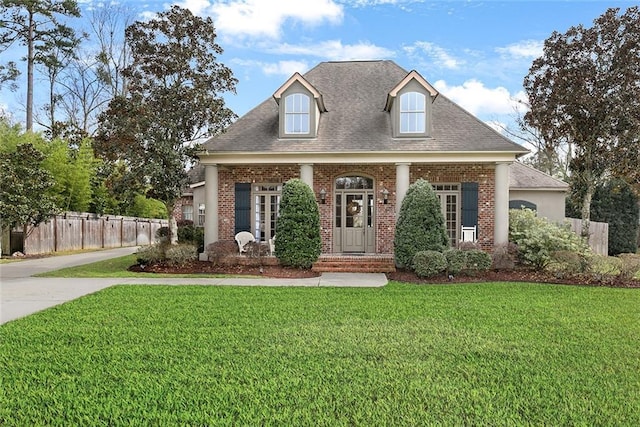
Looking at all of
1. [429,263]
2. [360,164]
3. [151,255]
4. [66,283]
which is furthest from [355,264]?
[66,283]

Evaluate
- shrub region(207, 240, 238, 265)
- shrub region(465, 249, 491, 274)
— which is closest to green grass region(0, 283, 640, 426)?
shrub region(465, 249, 491, 274)

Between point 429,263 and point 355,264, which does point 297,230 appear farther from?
point 429,263

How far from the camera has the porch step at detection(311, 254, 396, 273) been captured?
12.2 meters

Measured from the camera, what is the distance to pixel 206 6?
12.6 meters

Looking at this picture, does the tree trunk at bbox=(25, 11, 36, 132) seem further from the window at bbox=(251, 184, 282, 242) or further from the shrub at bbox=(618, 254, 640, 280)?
the shrub at bbox=(618, 254, 640, 280)

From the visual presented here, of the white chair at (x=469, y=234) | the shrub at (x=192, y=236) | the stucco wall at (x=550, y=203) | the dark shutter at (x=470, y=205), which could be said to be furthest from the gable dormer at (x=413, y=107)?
the shrub at (x=192, y=236)

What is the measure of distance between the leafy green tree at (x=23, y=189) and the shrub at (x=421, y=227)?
13044 millimetres

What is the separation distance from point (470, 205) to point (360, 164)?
3.82m

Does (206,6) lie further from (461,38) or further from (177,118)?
(461,38)

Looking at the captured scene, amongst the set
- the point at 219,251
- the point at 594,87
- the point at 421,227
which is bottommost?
the point at 219,251

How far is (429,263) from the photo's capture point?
1058cm

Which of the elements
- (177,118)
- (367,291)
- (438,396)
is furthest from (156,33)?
(438,396)

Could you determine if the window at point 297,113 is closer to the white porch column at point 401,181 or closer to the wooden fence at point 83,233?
the white porch column at point 401,181

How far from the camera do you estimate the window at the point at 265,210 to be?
47.0 ft
